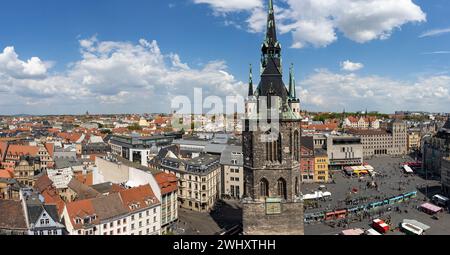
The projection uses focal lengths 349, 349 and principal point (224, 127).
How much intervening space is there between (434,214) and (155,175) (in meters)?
44.1

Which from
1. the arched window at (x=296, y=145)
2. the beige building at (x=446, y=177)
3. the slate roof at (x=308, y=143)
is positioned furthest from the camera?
the slate roof at (x=308, y=143)

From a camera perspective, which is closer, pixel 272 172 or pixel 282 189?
pixel 272 172

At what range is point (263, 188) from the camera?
2722 cm

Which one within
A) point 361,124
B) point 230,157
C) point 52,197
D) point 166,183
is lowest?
point 52,197

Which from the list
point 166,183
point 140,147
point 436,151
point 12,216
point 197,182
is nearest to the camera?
point 12,216

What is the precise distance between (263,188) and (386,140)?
116769 millimetres

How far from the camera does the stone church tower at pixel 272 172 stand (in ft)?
88.1

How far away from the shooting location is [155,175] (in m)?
49.4

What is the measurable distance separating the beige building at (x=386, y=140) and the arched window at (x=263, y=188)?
352 ft

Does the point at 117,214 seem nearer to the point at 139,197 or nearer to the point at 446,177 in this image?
the point at 139,197

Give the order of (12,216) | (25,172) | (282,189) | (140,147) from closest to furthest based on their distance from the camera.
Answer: (282,189), (12,216), (25,172), (140,147)

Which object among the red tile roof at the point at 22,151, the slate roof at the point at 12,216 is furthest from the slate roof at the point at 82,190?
the red tile roof at the point at 22,151

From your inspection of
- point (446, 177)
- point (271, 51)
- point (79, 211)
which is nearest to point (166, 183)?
point (79, 211)

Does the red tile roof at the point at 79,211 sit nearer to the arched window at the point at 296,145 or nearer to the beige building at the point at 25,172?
the arched window at the point at 296,145
